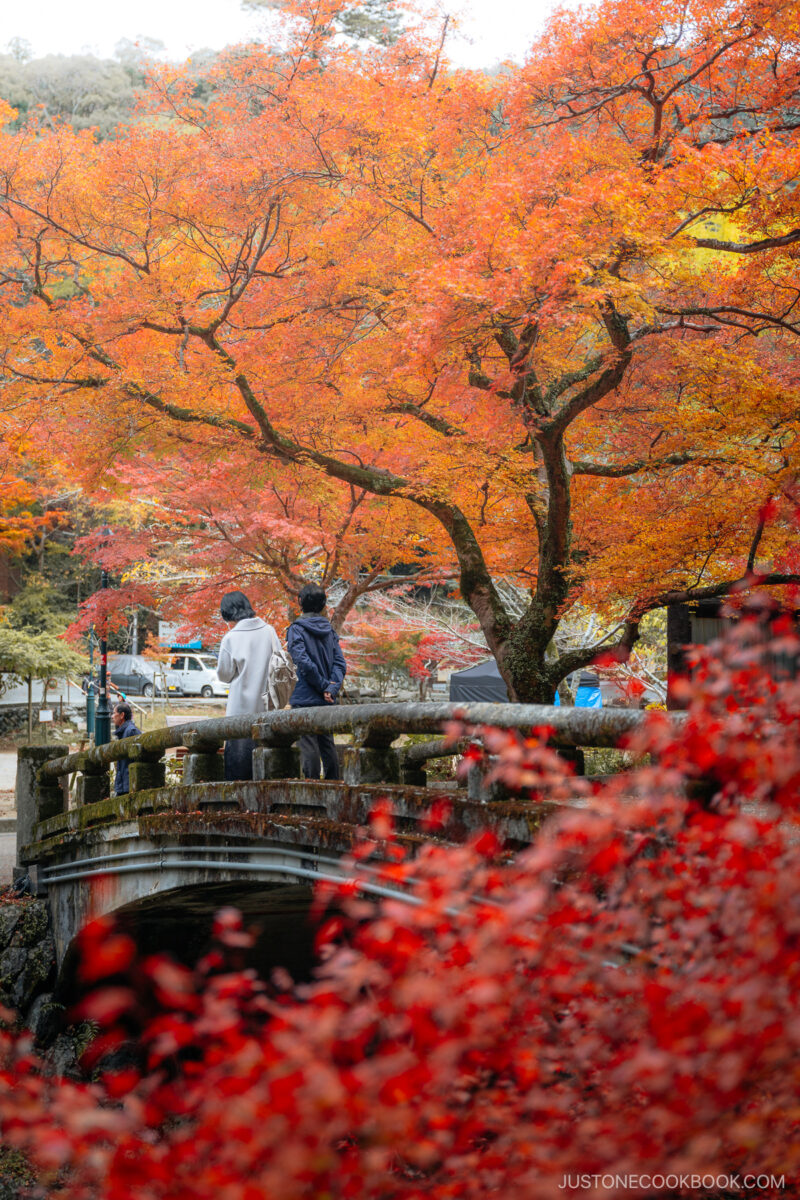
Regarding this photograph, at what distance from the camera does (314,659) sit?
7.14 meters

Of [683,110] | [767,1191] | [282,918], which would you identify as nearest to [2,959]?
[282,918]

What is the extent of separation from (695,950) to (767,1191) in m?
2.02

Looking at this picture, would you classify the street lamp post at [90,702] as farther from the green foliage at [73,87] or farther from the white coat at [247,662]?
the green foliage at [73,87]

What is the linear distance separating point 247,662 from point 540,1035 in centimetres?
494

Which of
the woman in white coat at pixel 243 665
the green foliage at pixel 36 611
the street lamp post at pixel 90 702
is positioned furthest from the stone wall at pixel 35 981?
the green foliage at pixel 36 611

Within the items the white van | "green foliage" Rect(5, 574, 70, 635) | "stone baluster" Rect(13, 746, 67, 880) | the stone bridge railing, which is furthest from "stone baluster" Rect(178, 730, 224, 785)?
the white van

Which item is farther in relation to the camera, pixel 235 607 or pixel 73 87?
pixel 73 87

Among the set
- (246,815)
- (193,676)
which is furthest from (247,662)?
(193,676)

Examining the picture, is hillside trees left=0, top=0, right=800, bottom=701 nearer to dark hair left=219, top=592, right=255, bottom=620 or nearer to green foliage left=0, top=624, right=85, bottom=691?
dark hair left=219, top=592, right=255, bottom=620

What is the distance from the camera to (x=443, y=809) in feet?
16.7

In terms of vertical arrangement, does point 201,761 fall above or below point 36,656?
below

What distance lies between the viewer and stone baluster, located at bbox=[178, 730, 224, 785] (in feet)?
26.1

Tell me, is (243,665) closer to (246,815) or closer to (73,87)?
(246,815)

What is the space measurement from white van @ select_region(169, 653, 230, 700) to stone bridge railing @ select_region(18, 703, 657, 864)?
89.0 ft
